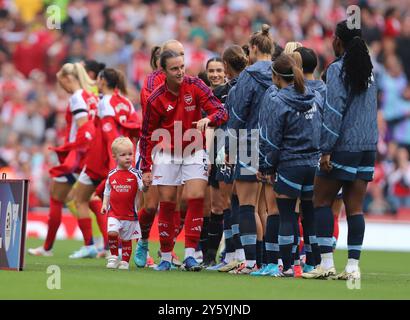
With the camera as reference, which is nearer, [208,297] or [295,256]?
[208,297]

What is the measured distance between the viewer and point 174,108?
39.5 feet

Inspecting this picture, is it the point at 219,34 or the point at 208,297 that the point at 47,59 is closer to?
the point at 219,34

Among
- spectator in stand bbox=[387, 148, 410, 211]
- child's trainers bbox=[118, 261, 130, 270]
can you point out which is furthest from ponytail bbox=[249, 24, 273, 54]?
spectator in stand bbox=[387, 148, 410, 211]

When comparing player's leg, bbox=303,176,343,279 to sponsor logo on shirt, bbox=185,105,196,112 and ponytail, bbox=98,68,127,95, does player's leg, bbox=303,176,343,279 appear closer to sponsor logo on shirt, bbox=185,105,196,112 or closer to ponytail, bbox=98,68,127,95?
sponsor logo on shirt, bbox=185,105,196,112

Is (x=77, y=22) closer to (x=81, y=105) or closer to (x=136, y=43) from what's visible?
(x=136, y=43)

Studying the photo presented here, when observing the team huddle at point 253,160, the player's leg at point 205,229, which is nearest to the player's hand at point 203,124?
the team huddle at point 253,160

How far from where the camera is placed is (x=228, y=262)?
1302 cm

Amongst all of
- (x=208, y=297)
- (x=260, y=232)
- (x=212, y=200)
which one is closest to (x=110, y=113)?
(x=212, y=200)

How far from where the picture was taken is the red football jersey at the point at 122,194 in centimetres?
1241

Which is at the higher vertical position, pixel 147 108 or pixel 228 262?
pixel 147 108

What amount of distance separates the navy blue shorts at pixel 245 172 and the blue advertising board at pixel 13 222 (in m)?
2.12

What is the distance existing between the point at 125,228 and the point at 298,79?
257 centimetres

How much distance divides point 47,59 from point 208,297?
57.3 ft

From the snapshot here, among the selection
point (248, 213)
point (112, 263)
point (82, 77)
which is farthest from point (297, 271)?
point (82, 77)
